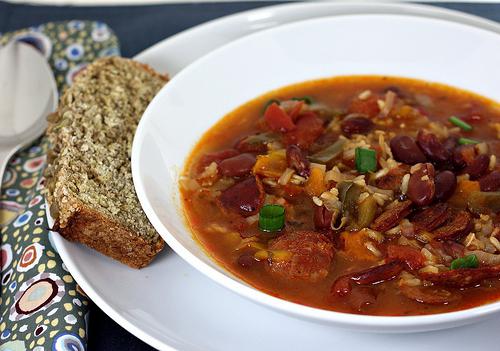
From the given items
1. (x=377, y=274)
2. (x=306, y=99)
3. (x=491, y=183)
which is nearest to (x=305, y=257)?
(x=377, y=274)

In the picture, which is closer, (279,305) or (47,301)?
(279,305)

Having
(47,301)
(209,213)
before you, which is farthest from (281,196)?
(47,301)

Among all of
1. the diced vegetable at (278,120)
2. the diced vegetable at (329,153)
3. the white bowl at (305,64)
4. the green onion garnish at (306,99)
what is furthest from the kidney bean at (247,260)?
the green onion garnish at (306,99)

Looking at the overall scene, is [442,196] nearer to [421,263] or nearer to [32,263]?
[421,263]

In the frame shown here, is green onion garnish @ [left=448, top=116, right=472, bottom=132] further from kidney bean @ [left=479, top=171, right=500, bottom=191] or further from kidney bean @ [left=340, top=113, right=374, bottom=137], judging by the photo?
kidney bean @ [left=479, top=171, right=500, bottom=191]

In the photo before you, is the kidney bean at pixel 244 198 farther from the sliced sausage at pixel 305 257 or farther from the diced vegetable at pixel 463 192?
the diced vegetable at pixel 463 192

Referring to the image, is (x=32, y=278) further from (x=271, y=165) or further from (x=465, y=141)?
(x=465, y=141)
